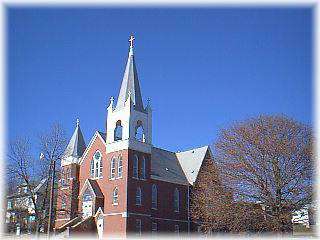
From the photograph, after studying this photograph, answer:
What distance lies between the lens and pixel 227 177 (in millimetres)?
45844

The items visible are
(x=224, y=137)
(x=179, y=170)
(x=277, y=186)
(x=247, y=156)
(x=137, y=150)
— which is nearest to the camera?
(x=277, y=186)

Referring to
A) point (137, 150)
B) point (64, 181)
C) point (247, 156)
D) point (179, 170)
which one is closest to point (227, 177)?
point (247, 156)

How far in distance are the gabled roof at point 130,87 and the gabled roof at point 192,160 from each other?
1099 centimetres

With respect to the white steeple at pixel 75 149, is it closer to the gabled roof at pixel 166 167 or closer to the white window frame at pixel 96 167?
the white window frame at pixel 96 167

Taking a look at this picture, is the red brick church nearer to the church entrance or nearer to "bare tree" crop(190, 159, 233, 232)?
the church entrance

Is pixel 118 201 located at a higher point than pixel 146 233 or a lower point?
higher

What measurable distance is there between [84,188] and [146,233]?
8.88m

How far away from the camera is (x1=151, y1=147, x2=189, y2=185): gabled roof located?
54338mm

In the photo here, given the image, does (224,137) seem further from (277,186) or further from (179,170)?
(179,170)

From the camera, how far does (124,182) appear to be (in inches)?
1939

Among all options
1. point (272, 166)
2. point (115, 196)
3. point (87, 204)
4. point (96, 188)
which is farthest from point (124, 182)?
point (272, 166)

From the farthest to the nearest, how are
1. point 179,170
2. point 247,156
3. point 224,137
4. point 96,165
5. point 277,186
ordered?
point 179,170 → point 96,165 → point 224,137 → point 247,156 → point 277,186

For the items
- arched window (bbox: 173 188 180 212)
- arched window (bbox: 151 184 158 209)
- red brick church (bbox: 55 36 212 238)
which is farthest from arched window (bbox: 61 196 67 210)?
arched window (bbox: 173 188 180 212)

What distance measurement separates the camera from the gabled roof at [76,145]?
188 feet
